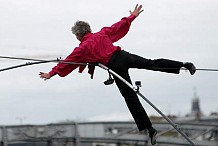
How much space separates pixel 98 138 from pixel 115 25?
15.2 m

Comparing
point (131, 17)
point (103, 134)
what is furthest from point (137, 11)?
point (103, 134)

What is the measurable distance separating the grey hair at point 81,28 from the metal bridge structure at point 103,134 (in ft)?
47.1

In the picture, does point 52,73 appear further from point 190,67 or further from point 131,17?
point 190,67

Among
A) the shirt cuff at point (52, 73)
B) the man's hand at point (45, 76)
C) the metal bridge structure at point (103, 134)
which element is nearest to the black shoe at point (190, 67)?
the shirt cuff at point (52, 73)

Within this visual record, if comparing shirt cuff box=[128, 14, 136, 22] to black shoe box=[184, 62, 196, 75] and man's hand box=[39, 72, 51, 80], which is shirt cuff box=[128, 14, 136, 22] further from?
man's hand box=[39, 72, 51, 80]

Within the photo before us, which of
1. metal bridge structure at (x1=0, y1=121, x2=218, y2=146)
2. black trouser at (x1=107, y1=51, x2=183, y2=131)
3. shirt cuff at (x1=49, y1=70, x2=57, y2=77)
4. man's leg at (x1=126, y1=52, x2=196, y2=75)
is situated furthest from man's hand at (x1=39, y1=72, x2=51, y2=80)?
metal bridge structure at (x1=0, y1=121, x2=218, y2=146)

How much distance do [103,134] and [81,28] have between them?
1589 centimetres

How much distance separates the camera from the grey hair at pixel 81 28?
34.7 feet

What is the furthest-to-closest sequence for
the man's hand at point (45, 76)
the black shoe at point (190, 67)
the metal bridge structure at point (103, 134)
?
1. the metal bridge structure at point (103, 134)
2. the black shoe at point (190, 67)
3. the man's hand at point (45, 76)

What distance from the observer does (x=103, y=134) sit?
85.9 feet

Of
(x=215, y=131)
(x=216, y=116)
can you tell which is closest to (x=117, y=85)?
(x=215, y=131)

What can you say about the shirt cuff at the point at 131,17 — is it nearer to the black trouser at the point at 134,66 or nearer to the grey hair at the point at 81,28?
the black trouser at the point at 134,66

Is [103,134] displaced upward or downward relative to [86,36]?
downward

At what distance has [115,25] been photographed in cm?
1102
